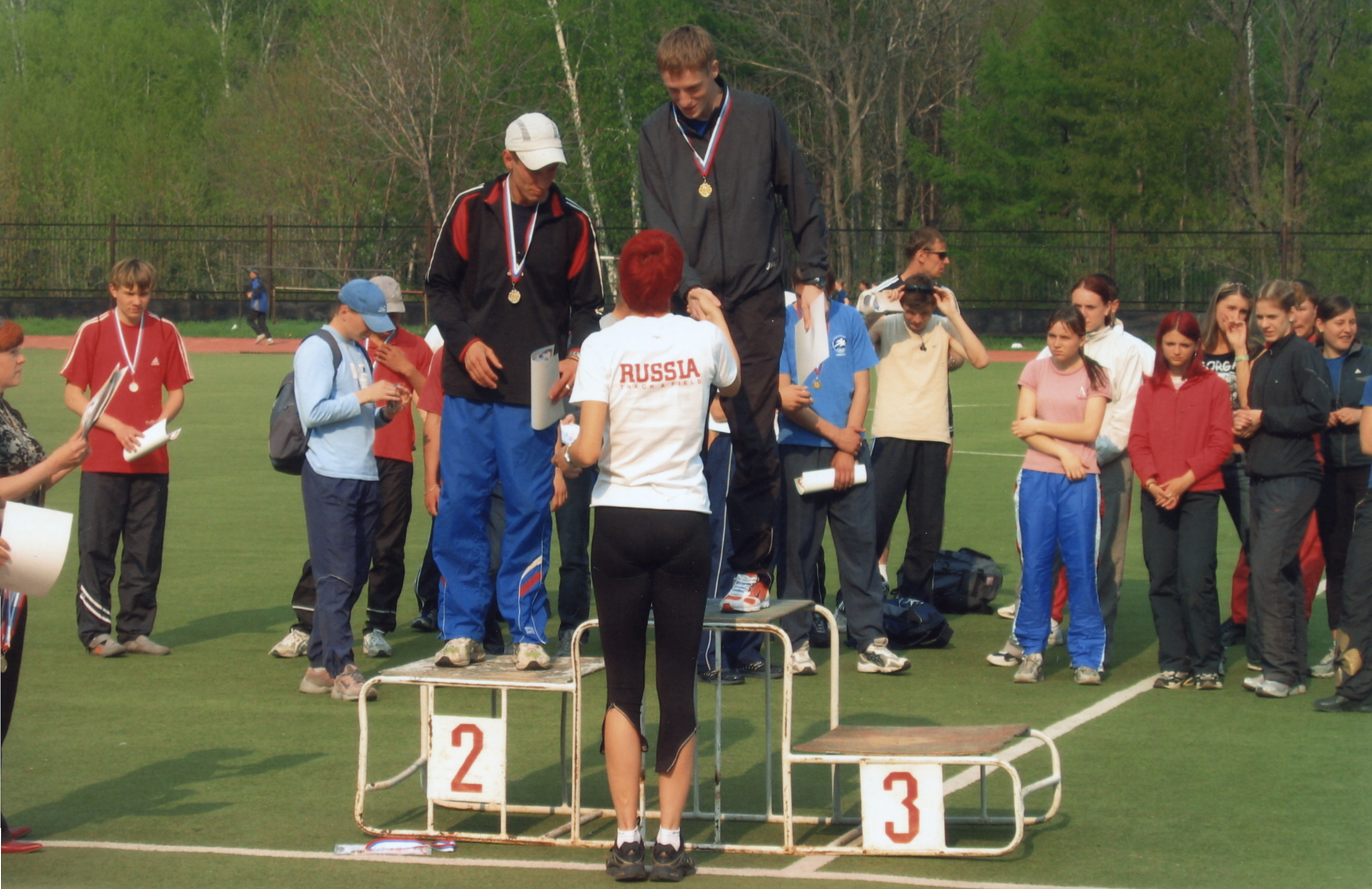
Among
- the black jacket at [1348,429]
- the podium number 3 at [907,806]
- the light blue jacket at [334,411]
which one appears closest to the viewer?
the podium number 3 at [907,806]

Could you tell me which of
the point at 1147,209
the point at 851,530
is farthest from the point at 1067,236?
the point at 851,530

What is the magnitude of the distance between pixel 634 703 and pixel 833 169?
146ft

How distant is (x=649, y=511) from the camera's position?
189 inches

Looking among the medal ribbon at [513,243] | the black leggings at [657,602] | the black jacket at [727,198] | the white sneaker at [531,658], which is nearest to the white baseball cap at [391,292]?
the medal ribbon at [513,243]

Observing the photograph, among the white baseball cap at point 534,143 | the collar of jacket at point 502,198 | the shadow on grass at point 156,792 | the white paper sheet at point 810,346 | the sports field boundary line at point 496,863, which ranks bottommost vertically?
the shadow on grass at point 156,792

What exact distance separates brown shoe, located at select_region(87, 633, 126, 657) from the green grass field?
8 centimetres

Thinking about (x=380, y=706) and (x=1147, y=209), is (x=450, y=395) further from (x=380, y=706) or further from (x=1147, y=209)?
(x=1147, y=209)

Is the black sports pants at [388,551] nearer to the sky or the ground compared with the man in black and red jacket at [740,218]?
nearer to the ground

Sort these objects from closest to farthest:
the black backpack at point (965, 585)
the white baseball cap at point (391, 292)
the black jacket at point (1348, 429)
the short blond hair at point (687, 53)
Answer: the short blond hair at point (687, 53) < the black jacket at point (1348, 429) < the white baseball cap at point (391, 292) < the black backpack at point (965, 585)

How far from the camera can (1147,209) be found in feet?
151

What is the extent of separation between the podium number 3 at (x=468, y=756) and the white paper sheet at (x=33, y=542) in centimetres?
144

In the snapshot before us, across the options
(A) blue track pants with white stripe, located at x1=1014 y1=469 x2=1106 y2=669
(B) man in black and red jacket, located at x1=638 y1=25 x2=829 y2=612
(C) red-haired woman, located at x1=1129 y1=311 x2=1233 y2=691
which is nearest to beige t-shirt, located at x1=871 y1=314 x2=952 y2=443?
(A) blue track pants with white stripe, located at x1=1014 y1=469 x2=1106 y2=669

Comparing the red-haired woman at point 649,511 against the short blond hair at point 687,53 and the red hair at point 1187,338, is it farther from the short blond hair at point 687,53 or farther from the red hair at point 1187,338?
Result: the red hair at point 1187,338

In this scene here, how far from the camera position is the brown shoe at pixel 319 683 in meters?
7.58
